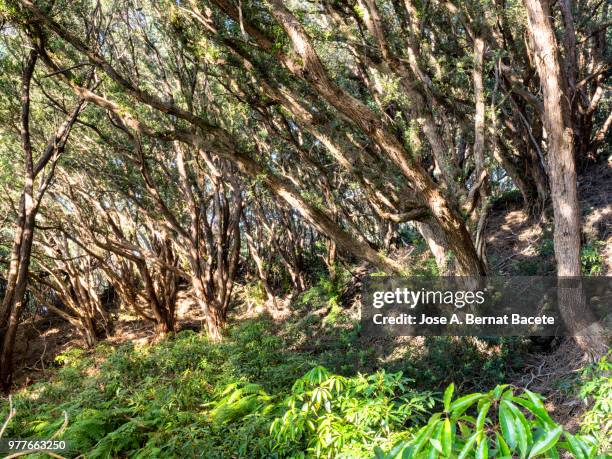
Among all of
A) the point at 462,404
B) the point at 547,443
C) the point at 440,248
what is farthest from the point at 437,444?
the point at 440,248

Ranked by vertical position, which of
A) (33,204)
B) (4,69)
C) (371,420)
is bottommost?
(371,420)

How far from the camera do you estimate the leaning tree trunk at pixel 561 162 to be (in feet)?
14.8

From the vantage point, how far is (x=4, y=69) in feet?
22.1

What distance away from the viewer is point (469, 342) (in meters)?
5.72

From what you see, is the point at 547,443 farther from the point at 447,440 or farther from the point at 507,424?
the point at 447,440

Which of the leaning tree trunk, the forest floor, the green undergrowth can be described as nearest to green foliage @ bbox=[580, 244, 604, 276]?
the forest floor

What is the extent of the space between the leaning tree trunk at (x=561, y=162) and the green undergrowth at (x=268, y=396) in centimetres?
101

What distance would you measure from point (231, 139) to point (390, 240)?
24.2 ft

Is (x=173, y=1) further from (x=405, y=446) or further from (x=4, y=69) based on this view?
Result: (x=405, y=446)

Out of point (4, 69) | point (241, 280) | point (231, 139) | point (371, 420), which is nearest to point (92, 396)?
point (231, 139)

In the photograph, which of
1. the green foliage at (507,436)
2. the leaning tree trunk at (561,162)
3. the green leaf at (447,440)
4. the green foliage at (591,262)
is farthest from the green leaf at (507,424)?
the green foliage at (591,262)

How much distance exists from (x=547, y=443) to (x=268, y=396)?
2741 millimetres

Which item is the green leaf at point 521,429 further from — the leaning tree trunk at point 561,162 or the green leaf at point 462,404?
the leaning tree trunk at point 561,162

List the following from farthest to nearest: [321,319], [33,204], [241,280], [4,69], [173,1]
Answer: [241,280]
[321,319]
[4,69]
[33,204]
[173,1]
